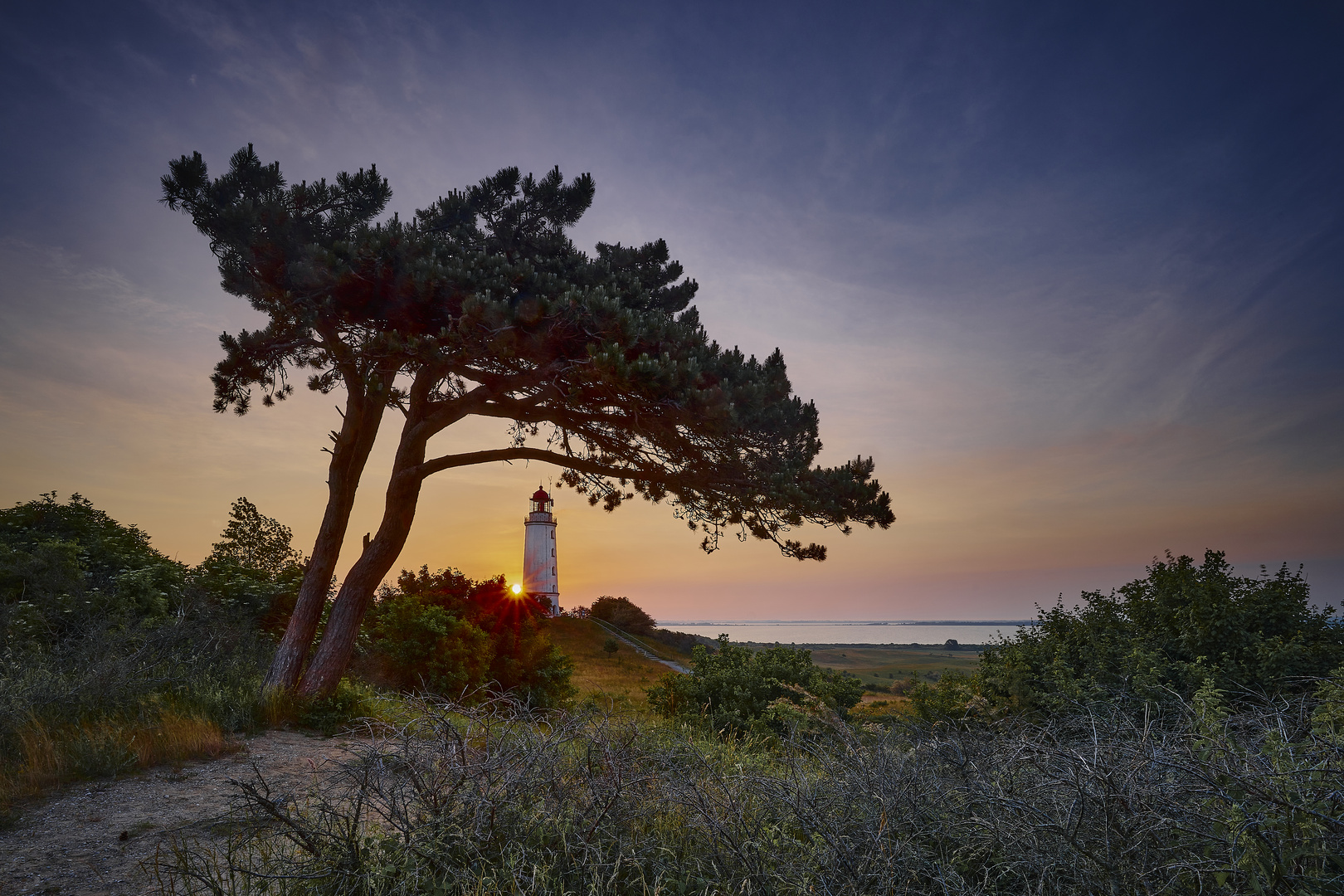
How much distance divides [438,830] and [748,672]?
7179mm

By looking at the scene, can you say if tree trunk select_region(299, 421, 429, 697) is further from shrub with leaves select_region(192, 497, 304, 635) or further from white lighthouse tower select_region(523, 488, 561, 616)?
white lighthouse tower select_region(523, 488, 561, 616)

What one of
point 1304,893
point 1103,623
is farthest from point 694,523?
point 1304,893

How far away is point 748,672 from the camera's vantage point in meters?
9.75

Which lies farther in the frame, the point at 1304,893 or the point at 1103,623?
the point at 1103,623

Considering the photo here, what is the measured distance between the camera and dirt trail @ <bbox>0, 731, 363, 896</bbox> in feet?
13.1

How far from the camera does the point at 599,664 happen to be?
894 inches

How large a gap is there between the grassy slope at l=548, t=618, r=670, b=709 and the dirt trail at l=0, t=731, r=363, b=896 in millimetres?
9268

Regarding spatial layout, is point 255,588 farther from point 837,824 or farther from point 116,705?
point 837,824

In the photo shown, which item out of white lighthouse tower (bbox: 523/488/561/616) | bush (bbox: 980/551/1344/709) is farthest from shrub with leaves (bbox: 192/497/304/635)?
white lighthouse tower (bbox: 523/488/561/616)

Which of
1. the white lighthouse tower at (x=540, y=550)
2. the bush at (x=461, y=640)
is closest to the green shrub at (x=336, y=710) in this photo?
the bush at (x=461, y=640)

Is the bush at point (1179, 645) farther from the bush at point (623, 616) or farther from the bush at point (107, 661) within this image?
the bush at point (623, 616)

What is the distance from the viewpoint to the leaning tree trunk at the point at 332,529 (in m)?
9.23

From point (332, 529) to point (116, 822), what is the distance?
5.23 meters

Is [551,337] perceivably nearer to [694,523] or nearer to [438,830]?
[694,523]
